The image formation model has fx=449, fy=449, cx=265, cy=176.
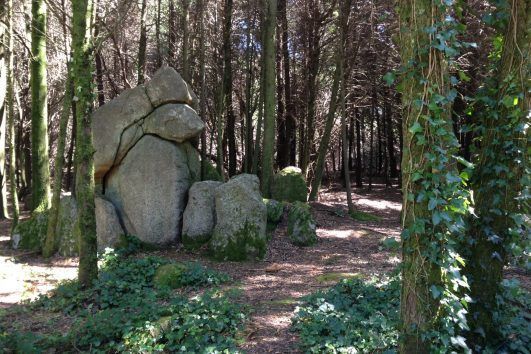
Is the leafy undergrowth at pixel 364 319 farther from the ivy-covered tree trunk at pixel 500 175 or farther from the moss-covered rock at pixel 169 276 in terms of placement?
the moss-covered rock at pixel 169 276

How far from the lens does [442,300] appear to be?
11.1 feet

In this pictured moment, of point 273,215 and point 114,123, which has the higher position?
point 114,123

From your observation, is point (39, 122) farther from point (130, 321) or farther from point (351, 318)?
point (351, 318)

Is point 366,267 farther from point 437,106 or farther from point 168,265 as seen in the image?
point 437,106

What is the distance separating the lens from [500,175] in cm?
397

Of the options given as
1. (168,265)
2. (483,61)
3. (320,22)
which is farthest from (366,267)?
(320,22)

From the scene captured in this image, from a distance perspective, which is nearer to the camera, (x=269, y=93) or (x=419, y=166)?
(x=419, y=166)

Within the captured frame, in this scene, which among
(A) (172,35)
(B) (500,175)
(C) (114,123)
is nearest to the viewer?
(B) (500,175)

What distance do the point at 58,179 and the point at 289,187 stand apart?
5.89 meters

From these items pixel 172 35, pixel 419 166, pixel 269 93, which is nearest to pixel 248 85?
pixel 172 35

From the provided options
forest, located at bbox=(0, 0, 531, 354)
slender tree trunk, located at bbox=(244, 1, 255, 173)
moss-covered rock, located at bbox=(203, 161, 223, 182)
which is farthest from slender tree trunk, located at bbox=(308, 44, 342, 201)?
moss-covered rock, located at bbox=(203, 161, 223, 182)

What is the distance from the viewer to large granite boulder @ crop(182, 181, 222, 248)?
9.15m

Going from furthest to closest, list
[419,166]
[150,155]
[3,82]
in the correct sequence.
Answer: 1. [3,82]
2. [150,155]
3. [419,166]

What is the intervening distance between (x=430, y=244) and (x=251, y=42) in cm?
1404
